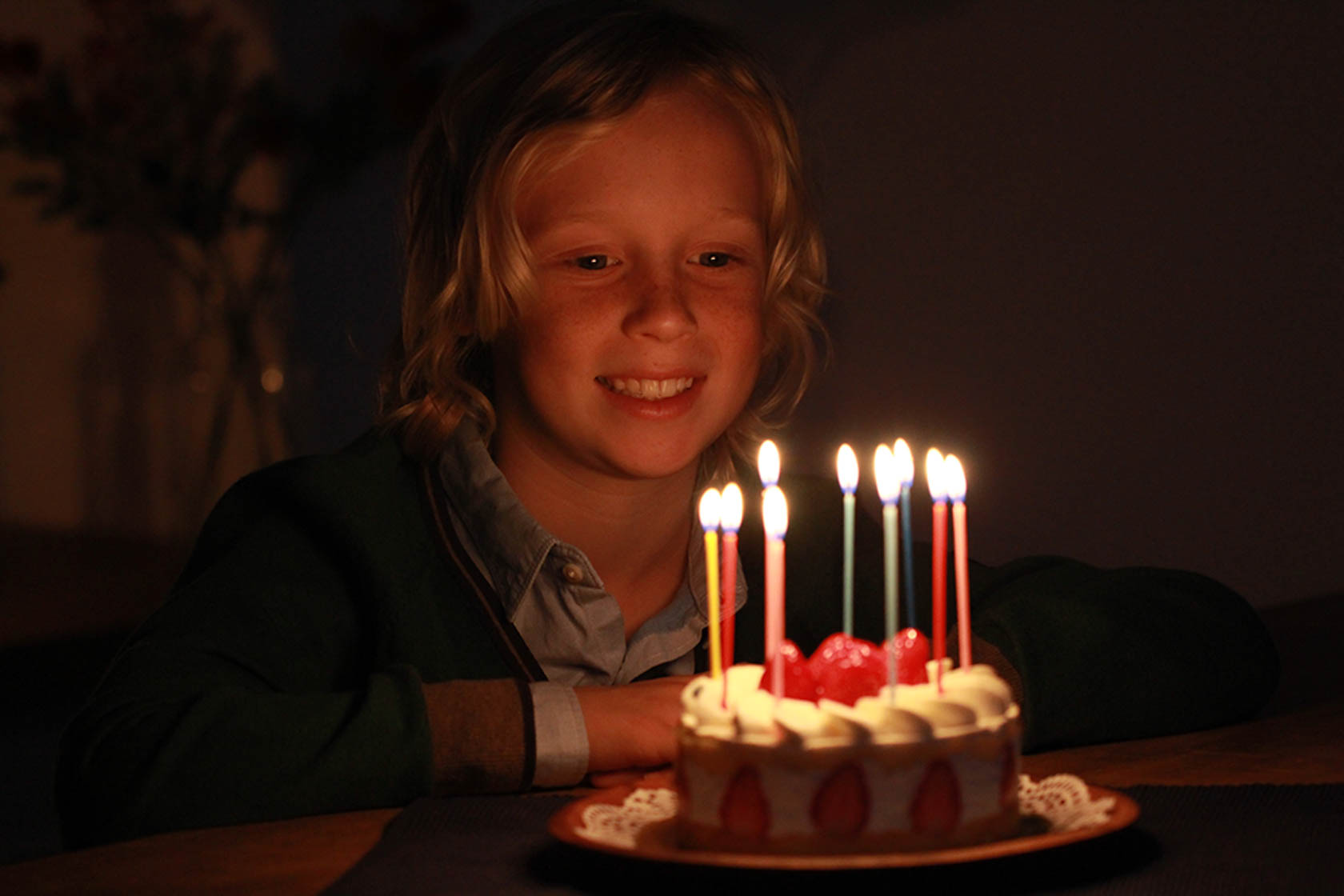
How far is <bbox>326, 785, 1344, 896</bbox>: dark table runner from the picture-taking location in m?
0.79

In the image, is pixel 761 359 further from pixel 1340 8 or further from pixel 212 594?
pixel 1340 8

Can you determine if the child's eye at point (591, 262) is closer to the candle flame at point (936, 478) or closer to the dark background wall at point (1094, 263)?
the candle flame at point (936, 478)

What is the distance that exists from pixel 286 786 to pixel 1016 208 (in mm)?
1932

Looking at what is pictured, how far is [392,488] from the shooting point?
1.58m

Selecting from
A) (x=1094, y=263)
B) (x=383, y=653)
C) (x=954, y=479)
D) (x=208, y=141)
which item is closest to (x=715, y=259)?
(x=383, y=653)

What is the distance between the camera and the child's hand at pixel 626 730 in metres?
1.14

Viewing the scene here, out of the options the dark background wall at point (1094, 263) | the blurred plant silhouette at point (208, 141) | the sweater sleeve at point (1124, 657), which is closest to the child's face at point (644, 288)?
the sweater sleeve at point (1124, 657)

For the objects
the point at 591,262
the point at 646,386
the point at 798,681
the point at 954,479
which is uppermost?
the point at 591,262

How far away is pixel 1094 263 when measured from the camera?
2.67 metres

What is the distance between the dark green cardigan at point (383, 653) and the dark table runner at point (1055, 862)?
0.15 meters

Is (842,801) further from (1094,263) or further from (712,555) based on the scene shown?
(1094,263)

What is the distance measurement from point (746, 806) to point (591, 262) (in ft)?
2.75

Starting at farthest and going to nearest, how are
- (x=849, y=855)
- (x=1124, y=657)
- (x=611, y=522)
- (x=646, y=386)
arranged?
1. (x=611, y=522)
2. (x=646, y=386)
3. (x=1124, y=657)
4. (x=849, y=855)

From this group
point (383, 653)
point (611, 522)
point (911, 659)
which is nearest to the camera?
point (911, 659)
